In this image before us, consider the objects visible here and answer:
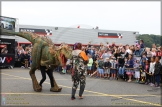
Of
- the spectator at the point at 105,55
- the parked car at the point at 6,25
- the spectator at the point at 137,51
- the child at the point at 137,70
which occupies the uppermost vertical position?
the parked car at the point at 6,25

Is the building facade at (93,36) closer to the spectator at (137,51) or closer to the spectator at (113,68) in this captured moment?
the spectator at (113,68)

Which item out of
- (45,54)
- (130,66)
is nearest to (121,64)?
(130,66)

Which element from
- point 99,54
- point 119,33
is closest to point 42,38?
point 99,54

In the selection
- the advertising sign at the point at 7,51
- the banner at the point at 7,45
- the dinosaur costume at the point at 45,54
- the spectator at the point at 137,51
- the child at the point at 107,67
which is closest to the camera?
the dinosaur costume at the point at 45,54

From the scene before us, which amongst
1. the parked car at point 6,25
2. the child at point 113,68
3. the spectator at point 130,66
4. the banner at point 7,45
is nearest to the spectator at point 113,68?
the child at point 113,68

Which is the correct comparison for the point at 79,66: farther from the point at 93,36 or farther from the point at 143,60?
the point at 93,36

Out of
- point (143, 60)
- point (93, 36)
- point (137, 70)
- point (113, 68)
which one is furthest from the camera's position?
point (93, 36)

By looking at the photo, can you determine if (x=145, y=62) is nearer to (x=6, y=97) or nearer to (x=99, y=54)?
(x=99, y=54)

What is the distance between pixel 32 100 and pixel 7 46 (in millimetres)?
13709

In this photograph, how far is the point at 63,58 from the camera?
312 inches

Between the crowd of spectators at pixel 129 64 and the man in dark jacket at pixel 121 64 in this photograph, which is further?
the man in dark jacket at pixel 121 64

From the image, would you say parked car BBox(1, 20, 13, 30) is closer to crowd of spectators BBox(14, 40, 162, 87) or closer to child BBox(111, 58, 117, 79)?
crowd of spectators BBox(14, 40, 162, 87)

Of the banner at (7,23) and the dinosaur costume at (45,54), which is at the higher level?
the banner at (7,23)

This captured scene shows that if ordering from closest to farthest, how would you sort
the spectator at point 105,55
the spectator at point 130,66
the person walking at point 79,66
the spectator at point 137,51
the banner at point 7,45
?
the person walking at point 79,66, the spectator at point 130,66, the spectator at point 137,51, the spectator at point 105,55, the banner at point 7,45
